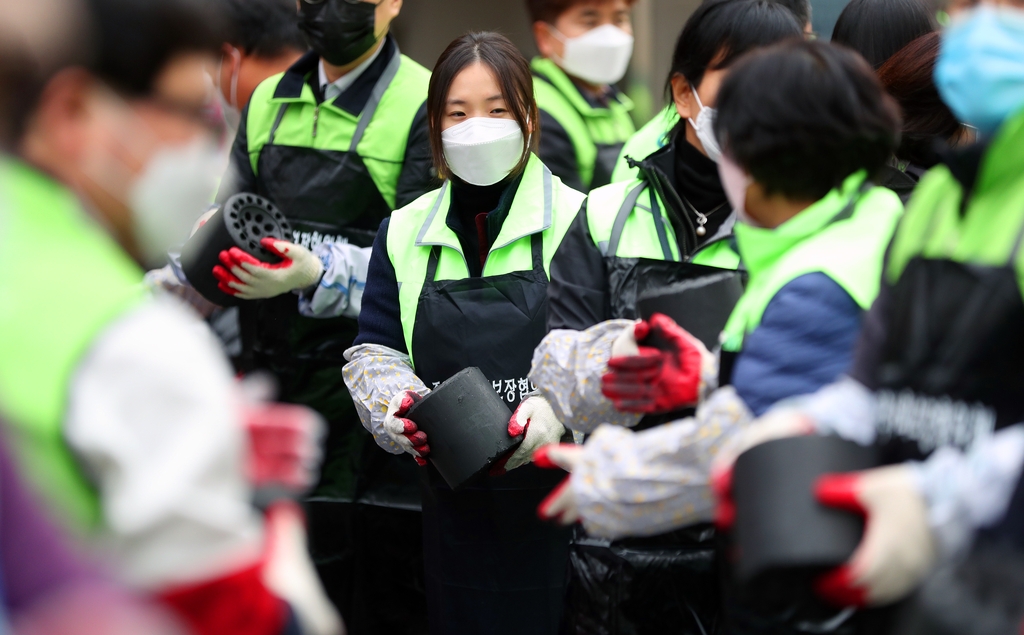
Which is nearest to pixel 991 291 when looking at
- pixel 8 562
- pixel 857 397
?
pixel 857 397

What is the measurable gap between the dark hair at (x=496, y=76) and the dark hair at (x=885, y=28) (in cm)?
125

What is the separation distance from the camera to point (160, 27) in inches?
60.1

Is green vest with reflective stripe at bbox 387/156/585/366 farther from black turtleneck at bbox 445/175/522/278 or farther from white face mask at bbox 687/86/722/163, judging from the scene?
white face mask at bbox 687/86/722/163

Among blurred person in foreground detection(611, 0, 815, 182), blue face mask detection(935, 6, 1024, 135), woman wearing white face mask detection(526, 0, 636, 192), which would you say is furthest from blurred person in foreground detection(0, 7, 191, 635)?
woman wearing white face mask detection(526, 0, 636, 192)

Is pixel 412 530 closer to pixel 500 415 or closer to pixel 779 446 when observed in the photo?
pixel 500 415

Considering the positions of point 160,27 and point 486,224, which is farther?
point 486,224

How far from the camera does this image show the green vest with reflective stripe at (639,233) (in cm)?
268

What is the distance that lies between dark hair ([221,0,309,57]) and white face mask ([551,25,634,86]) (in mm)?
1180

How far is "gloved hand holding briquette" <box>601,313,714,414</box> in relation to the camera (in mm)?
2129

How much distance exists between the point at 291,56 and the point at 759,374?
336cm

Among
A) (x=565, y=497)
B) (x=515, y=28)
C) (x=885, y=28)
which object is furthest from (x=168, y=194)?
(x=515, y=28)

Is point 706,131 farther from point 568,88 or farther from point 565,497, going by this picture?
point 568,88

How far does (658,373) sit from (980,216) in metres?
0.71

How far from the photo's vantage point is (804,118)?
189cm
